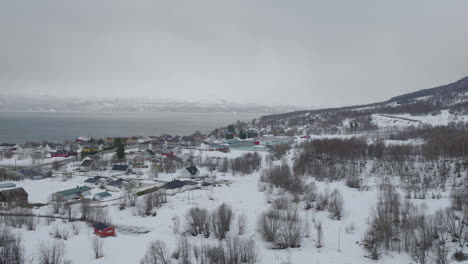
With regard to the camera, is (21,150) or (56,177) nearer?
(56,177)

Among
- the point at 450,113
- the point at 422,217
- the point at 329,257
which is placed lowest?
the point at 329,257

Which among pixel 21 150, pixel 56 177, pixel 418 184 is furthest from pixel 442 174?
pixel 21 150

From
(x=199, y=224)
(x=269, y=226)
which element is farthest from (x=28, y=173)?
(x=269, y=226)

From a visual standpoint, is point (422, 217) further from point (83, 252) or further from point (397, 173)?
point (83, 252)

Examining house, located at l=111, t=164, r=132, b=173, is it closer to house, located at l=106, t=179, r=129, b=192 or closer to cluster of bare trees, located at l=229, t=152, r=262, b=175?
house, located at l=106, t=179, r=129, b=192

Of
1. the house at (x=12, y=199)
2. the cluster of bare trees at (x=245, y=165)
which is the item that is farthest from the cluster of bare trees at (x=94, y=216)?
the cluster of bare trees at (x=245, y=165)

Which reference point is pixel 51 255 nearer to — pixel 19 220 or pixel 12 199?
→ pixel 19 220
